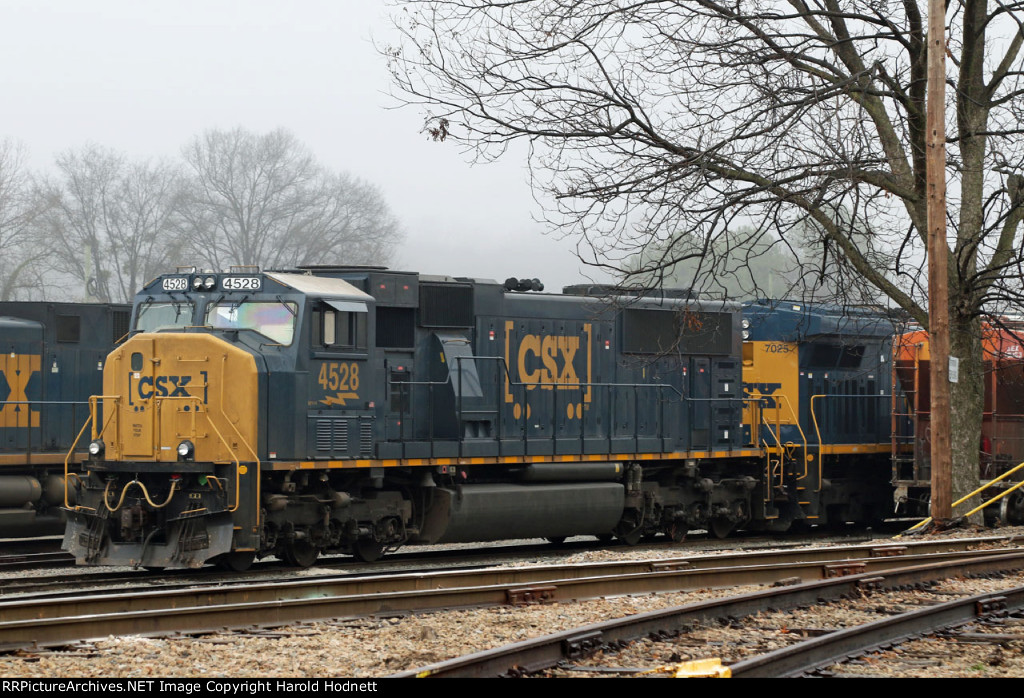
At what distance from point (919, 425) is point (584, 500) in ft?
21.0

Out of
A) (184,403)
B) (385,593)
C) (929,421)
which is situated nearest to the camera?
(385,593)

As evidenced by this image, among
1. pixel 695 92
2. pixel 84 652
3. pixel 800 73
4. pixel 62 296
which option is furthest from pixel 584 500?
pixel 62 296

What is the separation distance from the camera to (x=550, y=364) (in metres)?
16.9

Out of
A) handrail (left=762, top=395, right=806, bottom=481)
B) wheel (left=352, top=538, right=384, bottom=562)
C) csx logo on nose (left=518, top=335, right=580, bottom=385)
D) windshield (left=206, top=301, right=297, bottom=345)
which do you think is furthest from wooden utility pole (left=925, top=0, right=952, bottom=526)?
windshield (left=206, top=301, right=297, bottom=345)

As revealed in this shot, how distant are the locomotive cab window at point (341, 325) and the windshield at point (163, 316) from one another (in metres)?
1.56

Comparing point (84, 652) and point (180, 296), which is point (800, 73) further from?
point (84, 652)

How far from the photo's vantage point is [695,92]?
15.7 m

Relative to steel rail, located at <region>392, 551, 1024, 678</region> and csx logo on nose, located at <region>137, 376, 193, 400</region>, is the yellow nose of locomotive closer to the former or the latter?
csx logo on nose, located at <region>137, 376, 193, 400</region>

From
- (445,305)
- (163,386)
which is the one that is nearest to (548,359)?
(445,305)

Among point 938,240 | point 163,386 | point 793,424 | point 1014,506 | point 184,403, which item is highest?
point 938,240

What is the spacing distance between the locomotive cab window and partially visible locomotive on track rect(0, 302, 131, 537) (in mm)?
5382

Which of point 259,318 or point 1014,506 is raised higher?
point 259,318

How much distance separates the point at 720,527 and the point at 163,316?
922cm

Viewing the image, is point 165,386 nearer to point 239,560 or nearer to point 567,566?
point 239,560
